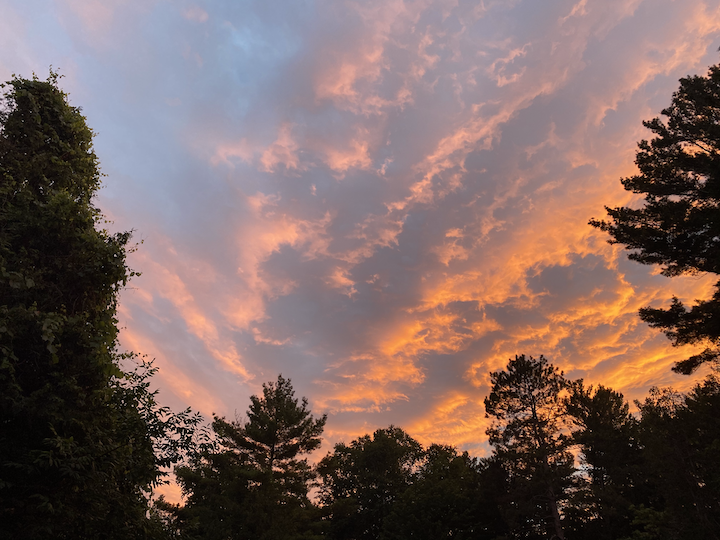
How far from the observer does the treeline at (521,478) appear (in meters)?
26.7

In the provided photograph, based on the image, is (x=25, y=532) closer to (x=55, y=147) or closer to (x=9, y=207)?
(x=9, y=207)

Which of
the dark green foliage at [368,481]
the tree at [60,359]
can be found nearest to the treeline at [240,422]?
the tree at [60,359]

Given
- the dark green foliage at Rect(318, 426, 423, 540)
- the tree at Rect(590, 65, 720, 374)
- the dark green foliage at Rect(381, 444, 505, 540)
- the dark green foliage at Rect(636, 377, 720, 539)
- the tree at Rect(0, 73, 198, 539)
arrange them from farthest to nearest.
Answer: the dark green foliage at Rect(318, 426, 423, 540), the dark green foliage at Rect(381, 444, 505, 540), the dark green foliage at Rect(636, 377, 720, 539), the tree at Rect(590, 65, 720, 374), the tree at Rect(0, 73, 198, 539)

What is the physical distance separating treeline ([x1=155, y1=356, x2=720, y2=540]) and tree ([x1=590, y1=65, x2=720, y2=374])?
12.8 metres

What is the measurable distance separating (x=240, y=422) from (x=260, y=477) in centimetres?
786

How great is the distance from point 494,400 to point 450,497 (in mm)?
9964

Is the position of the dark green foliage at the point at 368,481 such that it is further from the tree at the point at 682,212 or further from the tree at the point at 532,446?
the tree at the point at 682,212

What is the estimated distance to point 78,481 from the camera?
7254 mm

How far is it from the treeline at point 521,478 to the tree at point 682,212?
12767mm

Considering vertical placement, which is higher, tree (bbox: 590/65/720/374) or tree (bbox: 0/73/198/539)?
tree (bbox: 590/65/720/374)

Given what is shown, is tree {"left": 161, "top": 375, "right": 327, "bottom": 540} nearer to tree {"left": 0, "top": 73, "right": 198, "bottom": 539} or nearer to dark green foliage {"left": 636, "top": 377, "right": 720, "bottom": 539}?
tree {"left": 0, "top": 73, "right": 198, "bottom": 539}

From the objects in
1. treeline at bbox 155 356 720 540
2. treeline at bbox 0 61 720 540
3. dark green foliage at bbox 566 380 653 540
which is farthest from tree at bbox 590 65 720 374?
dark green foliage at bbox 566 380 653 540

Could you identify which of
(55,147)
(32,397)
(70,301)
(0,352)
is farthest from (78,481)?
(55,147)

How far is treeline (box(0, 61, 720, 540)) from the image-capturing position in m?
7.54
